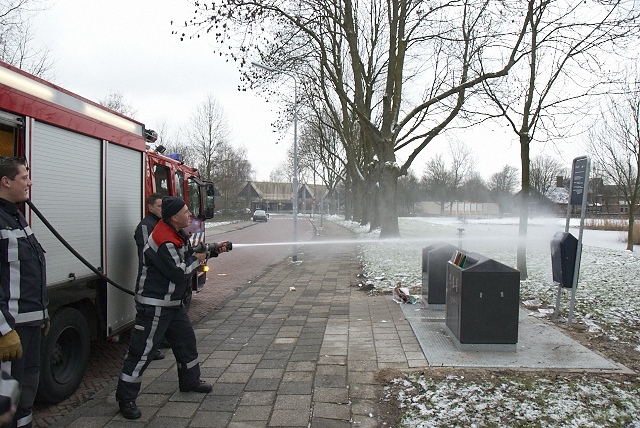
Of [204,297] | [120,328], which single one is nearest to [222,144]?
[204,297]

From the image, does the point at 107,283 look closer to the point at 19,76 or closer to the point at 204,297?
the point at 19,76

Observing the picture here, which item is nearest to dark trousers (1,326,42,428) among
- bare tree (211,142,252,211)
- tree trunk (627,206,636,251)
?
tree trunk (627,206,636,251)

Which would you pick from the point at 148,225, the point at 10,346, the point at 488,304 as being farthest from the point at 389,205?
the point at 10,346

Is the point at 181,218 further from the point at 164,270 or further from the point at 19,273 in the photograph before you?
the point at 19,273

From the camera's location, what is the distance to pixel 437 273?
7.46m

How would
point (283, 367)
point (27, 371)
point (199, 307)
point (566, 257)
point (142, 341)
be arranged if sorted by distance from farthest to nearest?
point (199, 307) < point (566, 257) < point (283, 367) < point (142, 341) < point (27, 371)

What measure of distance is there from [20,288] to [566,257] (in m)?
6.28

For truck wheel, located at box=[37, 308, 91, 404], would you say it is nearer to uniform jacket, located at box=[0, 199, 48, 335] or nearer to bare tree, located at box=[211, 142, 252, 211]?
uniform jacket, located at box=[0, 199, 48, 335]

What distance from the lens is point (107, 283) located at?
15.9 feet

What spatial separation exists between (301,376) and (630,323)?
471 centimetres

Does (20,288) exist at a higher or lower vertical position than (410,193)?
lower

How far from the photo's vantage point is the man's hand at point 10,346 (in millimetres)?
2711

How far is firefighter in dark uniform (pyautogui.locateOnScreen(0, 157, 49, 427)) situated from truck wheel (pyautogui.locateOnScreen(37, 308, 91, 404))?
2.54 ft

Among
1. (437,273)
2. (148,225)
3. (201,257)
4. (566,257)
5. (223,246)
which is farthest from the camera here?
(437,273)
